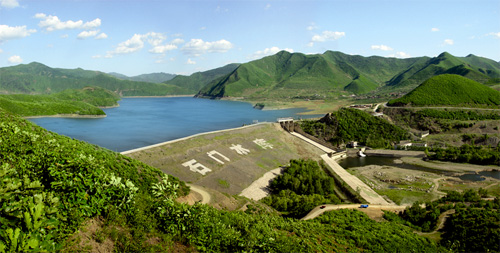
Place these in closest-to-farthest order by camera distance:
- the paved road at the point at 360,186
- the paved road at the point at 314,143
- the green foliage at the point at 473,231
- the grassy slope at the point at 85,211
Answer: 1. the grassy slope at the point at 85,211
2. the green foliage at the point at 473,231
3. the paved road at the point at 360,186
4. the paved road at the point at 314,143

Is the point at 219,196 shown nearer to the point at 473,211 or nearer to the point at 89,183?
the point at 89,183

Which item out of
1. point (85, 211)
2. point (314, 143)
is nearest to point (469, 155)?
point (314, 143)

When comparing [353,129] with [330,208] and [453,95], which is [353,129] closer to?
[453,95]

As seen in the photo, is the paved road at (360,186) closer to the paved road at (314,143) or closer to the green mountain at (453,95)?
the paved road at (314,143)

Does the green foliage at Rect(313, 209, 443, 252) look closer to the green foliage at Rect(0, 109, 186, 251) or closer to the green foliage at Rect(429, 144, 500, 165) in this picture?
the green foliage at Rect(0, 109, 186, 251)

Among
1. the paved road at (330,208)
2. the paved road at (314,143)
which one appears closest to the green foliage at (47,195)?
the paved road at (330,208)

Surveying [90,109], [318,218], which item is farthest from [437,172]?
[90,109]

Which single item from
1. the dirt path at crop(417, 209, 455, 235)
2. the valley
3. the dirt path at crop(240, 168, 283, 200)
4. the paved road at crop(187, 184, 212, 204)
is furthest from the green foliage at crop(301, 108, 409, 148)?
the paved road at crop(187, 184, 212, 204)
